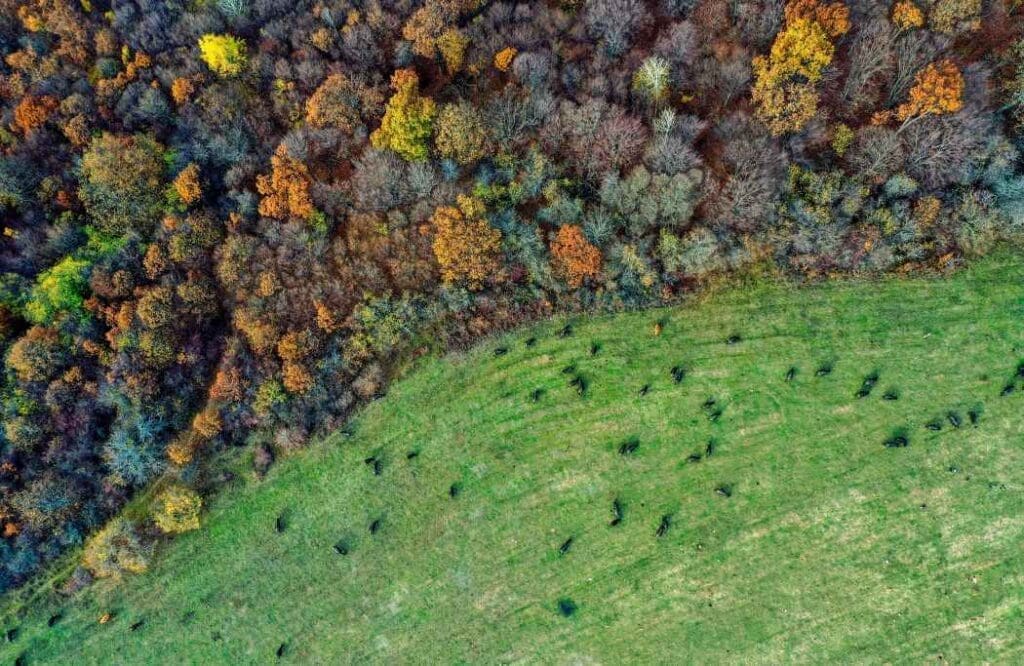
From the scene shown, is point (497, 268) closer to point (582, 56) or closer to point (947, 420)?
point (582, 56)

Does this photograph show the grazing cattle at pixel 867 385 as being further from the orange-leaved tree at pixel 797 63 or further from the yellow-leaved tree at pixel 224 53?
the yellow-leaved tree at pixel 224 53

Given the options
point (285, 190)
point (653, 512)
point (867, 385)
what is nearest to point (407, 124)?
point (285, 190)

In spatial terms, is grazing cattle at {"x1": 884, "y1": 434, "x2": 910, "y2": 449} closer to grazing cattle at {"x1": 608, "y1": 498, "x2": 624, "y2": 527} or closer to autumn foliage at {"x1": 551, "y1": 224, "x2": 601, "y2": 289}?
grazing cattle at {"x1": 608, "y1": 498, "x2": 624, "y2": 527}

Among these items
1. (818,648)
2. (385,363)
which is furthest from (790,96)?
(818,648)

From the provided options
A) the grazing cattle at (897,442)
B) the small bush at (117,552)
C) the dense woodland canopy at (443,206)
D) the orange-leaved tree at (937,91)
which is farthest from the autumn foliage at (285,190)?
the grazing cattle at (897,442)

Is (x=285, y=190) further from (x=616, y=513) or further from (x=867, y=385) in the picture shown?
(x=867, y=385)
